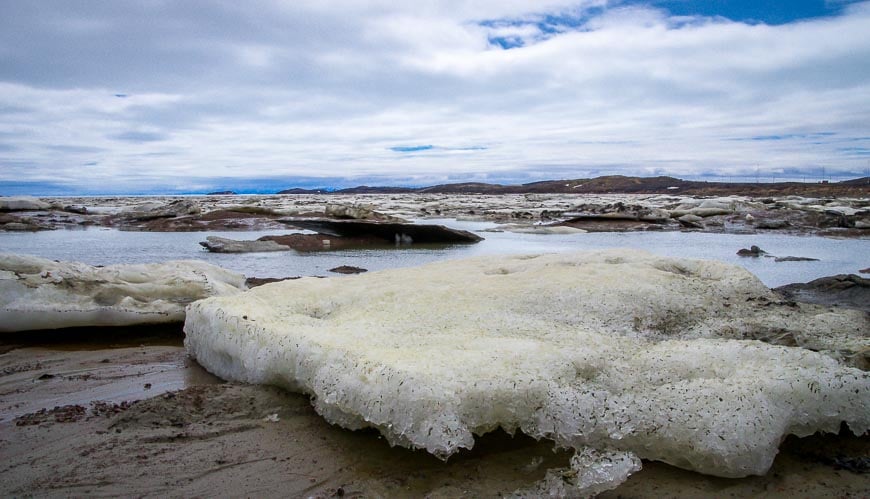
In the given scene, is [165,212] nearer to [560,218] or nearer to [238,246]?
[238,246]

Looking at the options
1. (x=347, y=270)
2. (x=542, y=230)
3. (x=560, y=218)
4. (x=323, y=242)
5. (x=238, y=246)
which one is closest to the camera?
(x=347, y=270)

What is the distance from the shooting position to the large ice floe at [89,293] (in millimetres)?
5746

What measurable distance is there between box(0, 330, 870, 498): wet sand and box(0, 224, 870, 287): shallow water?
642 centimetres

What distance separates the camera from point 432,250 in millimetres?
14945

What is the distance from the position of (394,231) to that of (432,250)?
2.32m

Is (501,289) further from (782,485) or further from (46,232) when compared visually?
(46,232)

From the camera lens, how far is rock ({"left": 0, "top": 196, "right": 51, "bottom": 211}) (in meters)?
26.8

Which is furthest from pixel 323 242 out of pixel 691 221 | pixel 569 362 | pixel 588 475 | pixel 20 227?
pixel 691 221

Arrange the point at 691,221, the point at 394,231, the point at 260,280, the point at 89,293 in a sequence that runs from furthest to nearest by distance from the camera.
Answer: the point at 691,221
the point at 394,231
the point at 260,280
the point at 89,293

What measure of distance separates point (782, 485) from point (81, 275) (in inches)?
258

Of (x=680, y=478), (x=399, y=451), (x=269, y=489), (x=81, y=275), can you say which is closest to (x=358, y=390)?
(x=399, y=451)

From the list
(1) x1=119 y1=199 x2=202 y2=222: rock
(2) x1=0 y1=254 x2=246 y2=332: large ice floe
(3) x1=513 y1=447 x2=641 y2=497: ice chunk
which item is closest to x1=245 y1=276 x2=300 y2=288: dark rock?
(2) x1=0 y1=254 x2=246 y2=332: large ice floe

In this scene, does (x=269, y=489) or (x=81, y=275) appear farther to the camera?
(x=81, y=275)

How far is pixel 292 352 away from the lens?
13.3 feet
